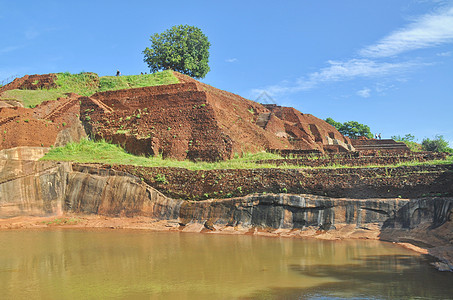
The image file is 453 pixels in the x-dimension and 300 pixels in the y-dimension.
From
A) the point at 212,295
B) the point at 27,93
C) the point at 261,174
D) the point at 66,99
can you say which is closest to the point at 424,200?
the point at 261,174

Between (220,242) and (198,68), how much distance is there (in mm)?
23253

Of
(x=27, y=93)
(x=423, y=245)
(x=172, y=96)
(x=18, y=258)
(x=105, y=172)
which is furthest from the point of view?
(x=27, y=93)

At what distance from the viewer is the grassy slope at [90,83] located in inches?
1025

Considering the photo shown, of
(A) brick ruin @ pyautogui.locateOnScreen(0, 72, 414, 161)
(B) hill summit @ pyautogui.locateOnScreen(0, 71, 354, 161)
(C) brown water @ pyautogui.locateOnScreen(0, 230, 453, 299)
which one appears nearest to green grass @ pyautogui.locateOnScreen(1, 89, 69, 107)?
(B) hill summit @ pyautogui.locateOnScreen(0, 71, 354, 161)

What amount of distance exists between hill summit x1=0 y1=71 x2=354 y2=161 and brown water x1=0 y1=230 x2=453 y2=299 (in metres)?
7.43

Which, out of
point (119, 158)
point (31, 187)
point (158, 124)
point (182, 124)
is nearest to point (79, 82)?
point (158, 124)

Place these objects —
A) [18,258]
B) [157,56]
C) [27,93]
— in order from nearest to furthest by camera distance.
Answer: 1. [18,258]
2. [27,93]
3. [157,56]

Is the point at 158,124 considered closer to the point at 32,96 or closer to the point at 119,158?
the point at 119,158

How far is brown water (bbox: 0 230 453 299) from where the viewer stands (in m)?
8.01

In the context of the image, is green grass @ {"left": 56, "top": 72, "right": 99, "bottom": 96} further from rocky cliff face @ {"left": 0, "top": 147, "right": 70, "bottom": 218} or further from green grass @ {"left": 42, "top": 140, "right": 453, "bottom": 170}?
rocky cliff face @ {"left": 0, "top": 147, "right": 70, "bottom": 218}

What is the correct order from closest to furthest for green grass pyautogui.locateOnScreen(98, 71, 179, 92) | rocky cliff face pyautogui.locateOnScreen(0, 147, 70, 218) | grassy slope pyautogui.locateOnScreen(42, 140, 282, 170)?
rocky cliff face pyautogui.locateOnScreen(0, 147, 70, 218) < grassy slope pyautogui.locateOnScreen(42, 140, 282, 170) < green grass pyautogui.locateOnScreen(98, 71, 179, 92)

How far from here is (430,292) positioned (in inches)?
314

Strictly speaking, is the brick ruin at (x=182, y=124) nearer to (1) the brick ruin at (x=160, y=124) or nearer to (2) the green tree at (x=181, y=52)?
(1) the brick ruin at (x=160, y=124)

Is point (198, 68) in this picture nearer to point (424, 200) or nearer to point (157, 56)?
point (157, 56)
